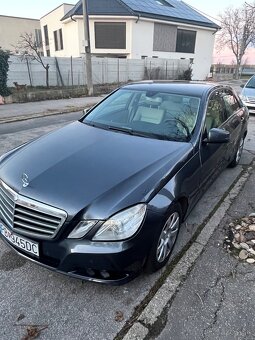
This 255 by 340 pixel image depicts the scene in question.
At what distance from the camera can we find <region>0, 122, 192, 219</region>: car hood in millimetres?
2086

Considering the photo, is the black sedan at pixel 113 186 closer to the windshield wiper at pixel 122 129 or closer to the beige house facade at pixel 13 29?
the windshield wiper at pixel 122 129

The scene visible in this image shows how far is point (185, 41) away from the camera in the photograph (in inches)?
1224

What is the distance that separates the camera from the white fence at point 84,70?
52.6 feet

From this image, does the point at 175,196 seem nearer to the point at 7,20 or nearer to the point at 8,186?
the point at 8,186

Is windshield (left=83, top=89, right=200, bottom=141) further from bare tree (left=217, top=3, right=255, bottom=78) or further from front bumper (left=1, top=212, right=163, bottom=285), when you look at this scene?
bare tree (left=217, top=3, right=255, bottom=78)

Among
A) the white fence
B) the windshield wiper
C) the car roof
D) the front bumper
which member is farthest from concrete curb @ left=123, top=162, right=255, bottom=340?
the white fence

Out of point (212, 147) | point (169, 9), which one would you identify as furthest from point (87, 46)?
point (169, 9)

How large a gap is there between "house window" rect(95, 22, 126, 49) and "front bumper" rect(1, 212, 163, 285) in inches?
1100

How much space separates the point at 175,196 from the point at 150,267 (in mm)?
630

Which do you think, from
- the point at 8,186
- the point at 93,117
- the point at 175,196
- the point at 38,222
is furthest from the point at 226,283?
the point at 93,117

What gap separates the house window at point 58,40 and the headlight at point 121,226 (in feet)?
114

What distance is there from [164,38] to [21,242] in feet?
100

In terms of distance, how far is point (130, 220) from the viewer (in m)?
2.07

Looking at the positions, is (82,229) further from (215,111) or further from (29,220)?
(215,111)
